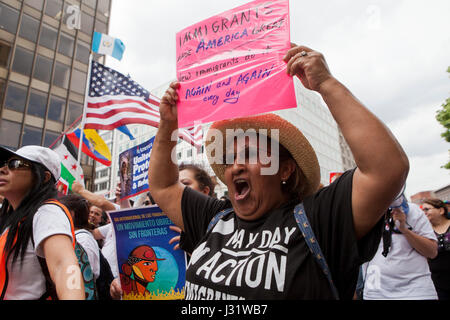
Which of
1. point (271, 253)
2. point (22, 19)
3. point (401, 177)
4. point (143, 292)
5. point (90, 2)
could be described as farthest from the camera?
point (90, 2)

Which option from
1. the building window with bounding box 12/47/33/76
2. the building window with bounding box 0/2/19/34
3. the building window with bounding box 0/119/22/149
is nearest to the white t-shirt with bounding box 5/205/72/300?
the building window with bounding box 0/119/22/149

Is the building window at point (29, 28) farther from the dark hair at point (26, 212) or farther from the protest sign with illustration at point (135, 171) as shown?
the dark hair at point (26, 212)

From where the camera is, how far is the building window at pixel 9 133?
64.7ft

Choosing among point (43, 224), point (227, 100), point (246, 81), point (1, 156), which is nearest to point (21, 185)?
point (1, 156)

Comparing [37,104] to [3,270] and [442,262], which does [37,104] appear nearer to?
[3,270]

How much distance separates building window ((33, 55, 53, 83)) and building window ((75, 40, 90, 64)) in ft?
7.98

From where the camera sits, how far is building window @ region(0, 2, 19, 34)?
20328 mm

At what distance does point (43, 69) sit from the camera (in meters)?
22.5

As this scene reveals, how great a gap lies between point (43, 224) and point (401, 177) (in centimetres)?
177

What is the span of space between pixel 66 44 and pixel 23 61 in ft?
13.2

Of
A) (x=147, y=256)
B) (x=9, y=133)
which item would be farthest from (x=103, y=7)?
(x=147, y=256)

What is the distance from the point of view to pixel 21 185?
1977 millimetres

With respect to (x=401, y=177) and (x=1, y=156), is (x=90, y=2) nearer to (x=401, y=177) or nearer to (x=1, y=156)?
(x=1, y=156)

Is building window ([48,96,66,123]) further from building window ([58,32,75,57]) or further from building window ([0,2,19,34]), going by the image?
building window ([0,2,19,34])
